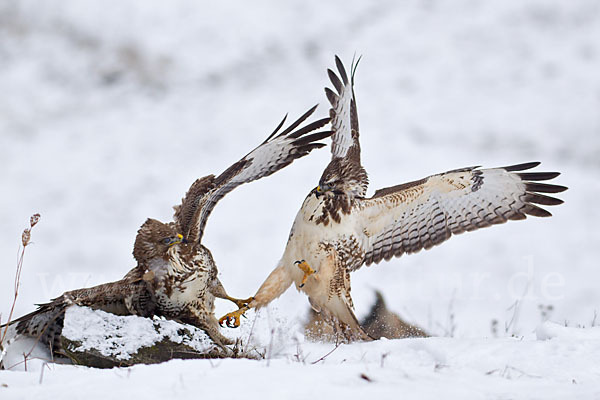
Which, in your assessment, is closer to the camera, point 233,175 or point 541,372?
point 541,372

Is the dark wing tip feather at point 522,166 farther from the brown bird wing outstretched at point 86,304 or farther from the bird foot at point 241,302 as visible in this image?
the brown bird wing outstretched at point 86,304

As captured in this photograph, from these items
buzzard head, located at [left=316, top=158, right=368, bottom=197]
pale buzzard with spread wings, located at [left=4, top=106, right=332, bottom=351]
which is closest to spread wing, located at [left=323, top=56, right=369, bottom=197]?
buzzard head, located at [left=316, top=158, right=368, bottom=197]

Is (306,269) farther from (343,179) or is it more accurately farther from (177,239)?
(177,239)

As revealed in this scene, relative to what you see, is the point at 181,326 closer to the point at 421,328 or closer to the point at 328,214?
the point at 328,214

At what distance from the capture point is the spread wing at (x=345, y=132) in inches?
216

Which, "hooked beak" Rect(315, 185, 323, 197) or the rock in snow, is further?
"hooked beak" Rect(315, 185, 323, 197)

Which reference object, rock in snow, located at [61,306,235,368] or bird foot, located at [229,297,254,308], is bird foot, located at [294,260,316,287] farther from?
rock in snow, located at [61,306,235,368]

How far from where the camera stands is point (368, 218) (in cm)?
563

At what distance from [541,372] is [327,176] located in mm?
2541

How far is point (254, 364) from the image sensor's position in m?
2.86

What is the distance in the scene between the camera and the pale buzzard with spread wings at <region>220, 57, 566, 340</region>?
529 cm

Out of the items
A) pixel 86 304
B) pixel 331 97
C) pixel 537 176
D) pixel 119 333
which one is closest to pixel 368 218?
pixel 537 176

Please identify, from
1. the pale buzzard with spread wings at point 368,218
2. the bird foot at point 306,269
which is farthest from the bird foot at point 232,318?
the bird foot at point 306,269

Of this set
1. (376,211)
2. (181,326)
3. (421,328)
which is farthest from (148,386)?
(421,328)
